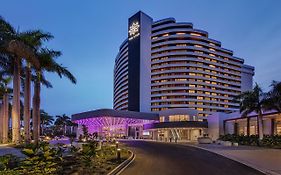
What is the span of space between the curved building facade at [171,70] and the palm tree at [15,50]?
9293 cm

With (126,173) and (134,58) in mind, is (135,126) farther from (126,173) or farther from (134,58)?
(126,173)

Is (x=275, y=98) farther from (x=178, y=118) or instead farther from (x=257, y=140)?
(x=178, y=118)

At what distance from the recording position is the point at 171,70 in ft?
424

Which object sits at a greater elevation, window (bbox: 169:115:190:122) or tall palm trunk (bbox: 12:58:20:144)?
tall palm trunk (bbox: 12:58:20:144)

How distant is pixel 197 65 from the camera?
131m

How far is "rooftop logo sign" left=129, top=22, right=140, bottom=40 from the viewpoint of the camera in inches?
5118

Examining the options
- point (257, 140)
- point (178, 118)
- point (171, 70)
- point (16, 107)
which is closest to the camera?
point (16, 107)

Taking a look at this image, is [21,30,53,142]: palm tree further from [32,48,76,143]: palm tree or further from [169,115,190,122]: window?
[169,115,190,122]: window

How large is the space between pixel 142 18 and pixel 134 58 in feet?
59.7

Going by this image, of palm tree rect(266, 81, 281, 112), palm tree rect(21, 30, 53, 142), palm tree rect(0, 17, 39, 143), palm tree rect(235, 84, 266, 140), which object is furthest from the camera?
palm tree rect(235, 84, 266, 140)

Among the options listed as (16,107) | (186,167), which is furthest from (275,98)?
(16,107)

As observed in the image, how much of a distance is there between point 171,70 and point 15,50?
4189 inches

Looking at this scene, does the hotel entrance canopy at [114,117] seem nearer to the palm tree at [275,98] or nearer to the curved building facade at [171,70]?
the curved building facade at [171,70]

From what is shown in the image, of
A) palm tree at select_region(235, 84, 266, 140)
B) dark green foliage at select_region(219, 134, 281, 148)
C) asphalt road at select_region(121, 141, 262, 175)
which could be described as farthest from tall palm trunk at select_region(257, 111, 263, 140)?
asphalt road at select_region(121, 141, 262, 175)
